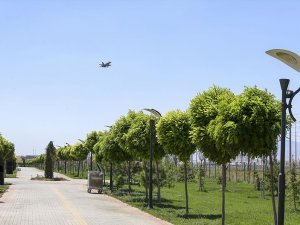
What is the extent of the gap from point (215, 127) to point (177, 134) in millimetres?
5547

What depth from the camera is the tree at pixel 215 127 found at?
13.5 m

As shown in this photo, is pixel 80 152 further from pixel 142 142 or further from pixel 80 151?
pixel 142 142

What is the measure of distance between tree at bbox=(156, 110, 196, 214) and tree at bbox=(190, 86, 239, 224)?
307 centimetres

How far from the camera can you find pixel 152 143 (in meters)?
23.2

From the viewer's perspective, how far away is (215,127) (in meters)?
14.0

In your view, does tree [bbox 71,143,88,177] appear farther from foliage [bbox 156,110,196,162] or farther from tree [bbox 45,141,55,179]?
foliage [bbox 156,110,196,162]

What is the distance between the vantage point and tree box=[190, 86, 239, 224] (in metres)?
13.5

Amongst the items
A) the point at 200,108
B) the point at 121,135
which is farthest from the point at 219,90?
the point at 121,135

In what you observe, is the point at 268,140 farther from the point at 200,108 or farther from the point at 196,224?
the point at 196,224

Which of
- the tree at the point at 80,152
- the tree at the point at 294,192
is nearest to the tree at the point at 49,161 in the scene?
the tree at the point at 80,152

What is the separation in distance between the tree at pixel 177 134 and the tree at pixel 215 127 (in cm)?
307

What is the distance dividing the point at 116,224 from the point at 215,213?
5.53m

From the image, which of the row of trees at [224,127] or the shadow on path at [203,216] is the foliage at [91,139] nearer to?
the row of trees at [224,127]

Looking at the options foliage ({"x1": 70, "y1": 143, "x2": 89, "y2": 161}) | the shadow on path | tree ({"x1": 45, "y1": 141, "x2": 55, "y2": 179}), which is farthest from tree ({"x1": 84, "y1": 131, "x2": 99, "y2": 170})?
the shadow on path
